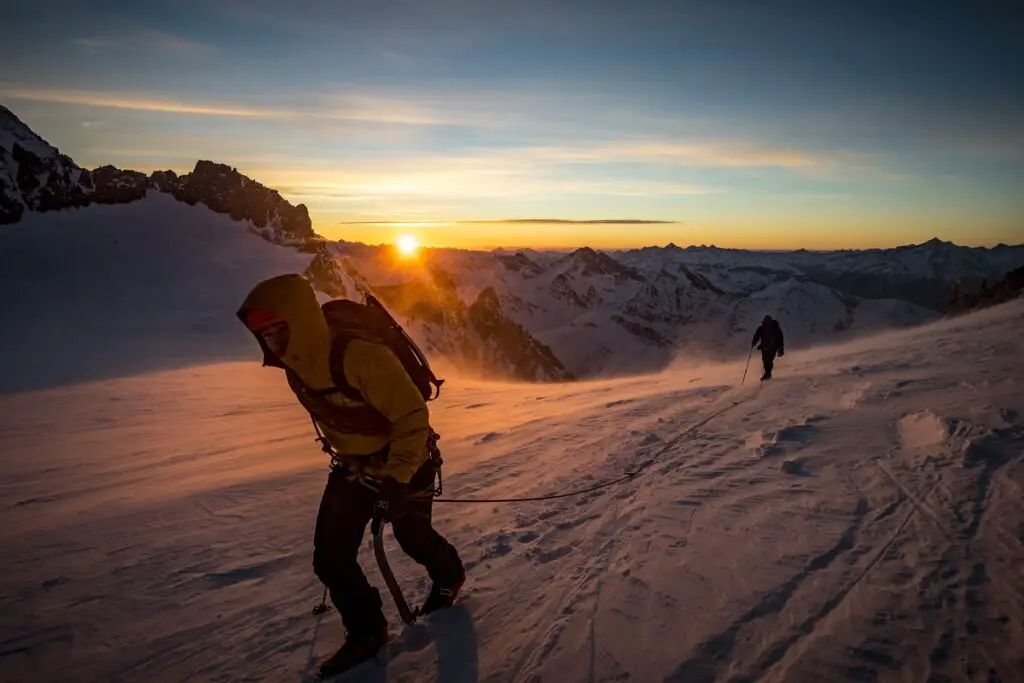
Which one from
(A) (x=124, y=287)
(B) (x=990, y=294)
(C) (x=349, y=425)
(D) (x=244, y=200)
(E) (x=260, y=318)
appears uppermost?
(D) (x=244, y=200)

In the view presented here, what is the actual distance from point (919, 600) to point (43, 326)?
3614 cm

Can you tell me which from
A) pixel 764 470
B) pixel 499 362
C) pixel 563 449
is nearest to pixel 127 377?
pixel 563 449

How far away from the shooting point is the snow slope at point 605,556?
134 inches

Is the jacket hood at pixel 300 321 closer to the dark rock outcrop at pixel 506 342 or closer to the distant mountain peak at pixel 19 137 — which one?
the distant mountain peak at pixel 19 137

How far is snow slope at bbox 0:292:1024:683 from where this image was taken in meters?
3.39

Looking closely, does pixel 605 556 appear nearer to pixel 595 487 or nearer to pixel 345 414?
pixel 595 487

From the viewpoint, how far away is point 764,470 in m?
6.27

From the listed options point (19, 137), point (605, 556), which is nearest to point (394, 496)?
point (605, 556)

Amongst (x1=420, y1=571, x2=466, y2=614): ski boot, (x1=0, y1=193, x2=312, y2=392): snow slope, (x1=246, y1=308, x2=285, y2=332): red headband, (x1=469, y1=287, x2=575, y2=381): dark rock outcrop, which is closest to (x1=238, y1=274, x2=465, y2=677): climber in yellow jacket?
(x1=246, y1=308, x2=285, y2=332): red headband

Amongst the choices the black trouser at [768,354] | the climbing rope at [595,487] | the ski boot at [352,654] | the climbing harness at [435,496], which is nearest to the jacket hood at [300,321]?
the climbing harness at [435,496]

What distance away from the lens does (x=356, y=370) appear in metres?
3.26

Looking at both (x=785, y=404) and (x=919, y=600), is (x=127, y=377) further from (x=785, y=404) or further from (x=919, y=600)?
(x=919, y=600)

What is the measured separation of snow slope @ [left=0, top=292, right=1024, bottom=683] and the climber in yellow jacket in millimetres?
576

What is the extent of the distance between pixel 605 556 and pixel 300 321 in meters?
3.28
